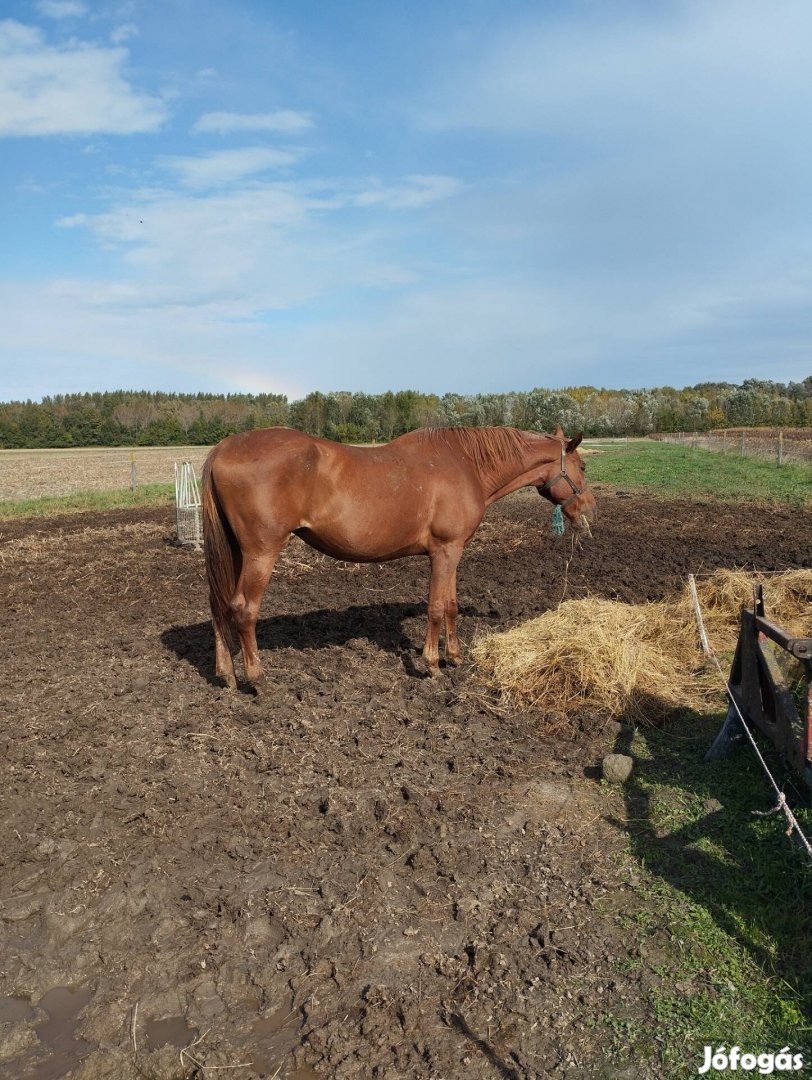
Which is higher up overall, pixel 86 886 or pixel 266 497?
pixel 266 497

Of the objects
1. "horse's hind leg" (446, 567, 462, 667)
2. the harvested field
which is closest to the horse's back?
"horse's hind leg" (446, 567, 462, 667)

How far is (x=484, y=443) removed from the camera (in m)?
6.79

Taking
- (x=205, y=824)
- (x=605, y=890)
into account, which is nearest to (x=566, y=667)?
(x=605, y=890)

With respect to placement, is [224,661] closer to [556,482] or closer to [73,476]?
[556,482]

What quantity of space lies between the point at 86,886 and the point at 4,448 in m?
75.6

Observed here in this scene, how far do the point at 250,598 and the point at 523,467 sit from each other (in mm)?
2900

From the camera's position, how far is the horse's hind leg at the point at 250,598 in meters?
5.89

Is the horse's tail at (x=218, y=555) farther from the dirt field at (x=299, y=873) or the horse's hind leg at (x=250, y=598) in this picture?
the dirt field at (x=299, y=873)

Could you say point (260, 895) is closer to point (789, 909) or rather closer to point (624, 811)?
point (624, 811)

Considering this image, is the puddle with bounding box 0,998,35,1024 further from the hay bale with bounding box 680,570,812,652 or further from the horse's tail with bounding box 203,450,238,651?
the hay bale with bounding box 680,570,812,652

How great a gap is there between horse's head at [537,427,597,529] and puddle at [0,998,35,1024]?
5.65 metres

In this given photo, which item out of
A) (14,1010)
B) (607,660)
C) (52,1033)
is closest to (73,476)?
(607,660)

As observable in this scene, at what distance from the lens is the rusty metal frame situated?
3.62m

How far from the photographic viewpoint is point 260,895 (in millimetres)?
3441
